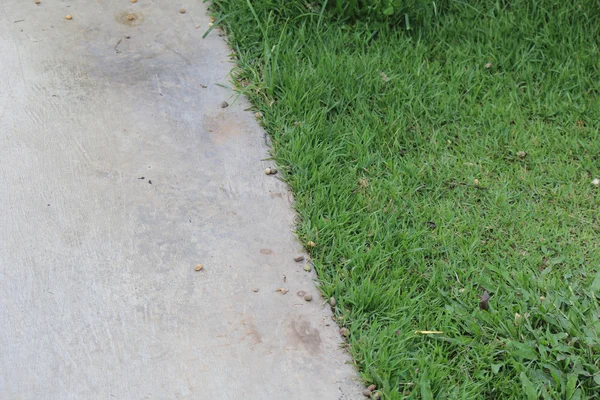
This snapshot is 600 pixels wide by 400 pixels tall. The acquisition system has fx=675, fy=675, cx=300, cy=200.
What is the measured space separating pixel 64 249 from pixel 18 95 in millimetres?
939

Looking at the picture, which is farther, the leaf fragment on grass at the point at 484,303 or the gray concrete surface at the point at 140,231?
the leaf fragment on grass at the point at 484,303

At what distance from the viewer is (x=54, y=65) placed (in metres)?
3.21

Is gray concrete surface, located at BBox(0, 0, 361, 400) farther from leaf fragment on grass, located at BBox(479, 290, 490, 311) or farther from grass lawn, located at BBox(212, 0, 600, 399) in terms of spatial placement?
leaf fragment on grass, located at BBox(479, 290, 490, 311)

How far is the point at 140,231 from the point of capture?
8.50 ft

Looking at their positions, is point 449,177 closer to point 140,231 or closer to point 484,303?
point 484,303

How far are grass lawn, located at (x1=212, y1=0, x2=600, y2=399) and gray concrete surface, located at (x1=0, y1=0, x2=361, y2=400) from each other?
164mm

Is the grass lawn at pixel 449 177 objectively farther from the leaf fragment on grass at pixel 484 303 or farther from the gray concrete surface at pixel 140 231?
the gray concrete surface at pixel 140 231

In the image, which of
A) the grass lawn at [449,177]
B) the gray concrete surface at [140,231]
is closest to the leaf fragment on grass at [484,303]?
the grass lawn at [449,177]

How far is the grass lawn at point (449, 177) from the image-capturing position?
7.52 feet

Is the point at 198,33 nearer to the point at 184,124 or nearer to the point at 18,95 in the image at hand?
the point at 184,124

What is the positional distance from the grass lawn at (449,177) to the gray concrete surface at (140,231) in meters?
0.16

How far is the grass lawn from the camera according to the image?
2.29 meters

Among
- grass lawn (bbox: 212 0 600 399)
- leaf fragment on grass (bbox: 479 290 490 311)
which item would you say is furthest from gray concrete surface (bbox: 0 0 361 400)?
leaf fragment on grass (bbox: 479 290 490 311)

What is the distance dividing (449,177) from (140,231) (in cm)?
133
